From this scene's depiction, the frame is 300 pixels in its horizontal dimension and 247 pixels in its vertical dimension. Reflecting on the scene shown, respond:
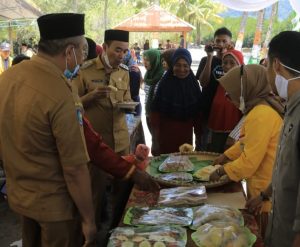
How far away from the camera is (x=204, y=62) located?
4031 mm

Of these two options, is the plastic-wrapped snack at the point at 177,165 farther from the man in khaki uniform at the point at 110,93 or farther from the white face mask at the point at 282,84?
the white face mask at the point at 282,84

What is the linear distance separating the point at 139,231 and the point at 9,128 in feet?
2.26

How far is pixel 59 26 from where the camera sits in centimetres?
148

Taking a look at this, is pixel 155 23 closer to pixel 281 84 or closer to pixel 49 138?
pixel 281 84

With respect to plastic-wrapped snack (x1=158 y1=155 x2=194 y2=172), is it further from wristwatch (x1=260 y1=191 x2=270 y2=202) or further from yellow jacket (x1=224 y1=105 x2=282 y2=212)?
wristwatch (x1=260 y1=191 x2=270 y2=202)

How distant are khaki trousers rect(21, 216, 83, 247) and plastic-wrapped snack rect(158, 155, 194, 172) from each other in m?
0.79

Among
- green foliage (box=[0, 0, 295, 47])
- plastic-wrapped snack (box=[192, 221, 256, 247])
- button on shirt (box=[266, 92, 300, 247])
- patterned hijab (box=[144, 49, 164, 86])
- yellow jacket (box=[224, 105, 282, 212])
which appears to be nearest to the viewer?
button on shirt (box=[266, 92, 300, 247])

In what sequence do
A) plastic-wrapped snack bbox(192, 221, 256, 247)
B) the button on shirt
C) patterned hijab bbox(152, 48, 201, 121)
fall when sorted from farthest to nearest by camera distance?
1. patterned hijab bbox(152, 48, 201, 121)
2. plastic-wrapped snack bbox(192, 221, 256, 247)
3. the button on shirt

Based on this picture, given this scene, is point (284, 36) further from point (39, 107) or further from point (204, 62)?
point (204, 62)

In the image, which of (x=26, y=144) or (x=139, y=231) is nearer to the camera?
(x=26, y=144)

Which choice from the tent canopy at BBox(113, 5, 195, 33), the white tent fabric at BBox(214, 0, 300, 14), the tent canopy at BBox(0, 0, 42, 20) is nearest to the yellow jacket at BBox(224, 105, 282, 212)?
the white tent fabric at BBox(214, 0, 300, 14)

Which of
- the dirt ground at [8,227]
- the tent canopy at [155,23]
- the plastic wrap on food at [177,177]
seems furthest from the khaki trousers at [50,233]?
the tent canopy at [155,23]

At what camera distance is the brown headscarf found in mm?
2027

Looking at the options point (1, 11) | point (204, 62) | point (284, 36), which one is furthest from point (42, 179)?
point (1, 11)
